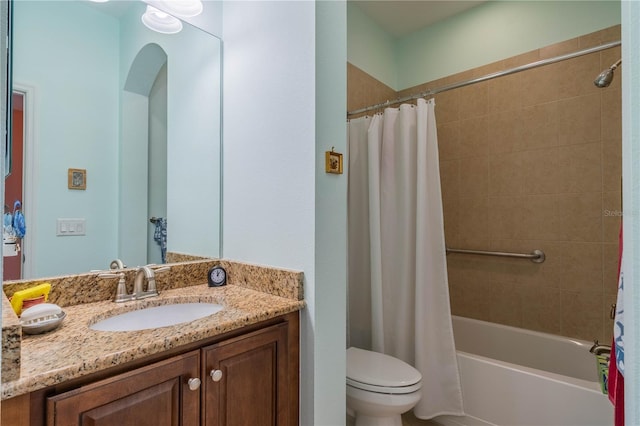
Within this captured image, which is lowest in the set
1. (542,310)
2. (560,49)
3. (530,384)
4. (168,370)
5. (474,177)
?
(530,384)

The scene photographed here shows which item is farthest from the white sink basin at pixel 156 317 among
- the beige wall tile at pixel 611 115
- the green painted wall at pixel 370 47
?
the beige wall tile at pixel 611 115

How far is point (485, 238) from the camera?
255 centimetres

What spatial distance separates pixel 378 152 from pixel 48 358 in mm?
1738

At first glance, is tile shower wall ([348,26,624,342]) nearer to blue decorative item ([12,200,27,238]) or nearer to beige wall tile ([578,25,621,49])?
beige wall tile ([578,25,621,49])

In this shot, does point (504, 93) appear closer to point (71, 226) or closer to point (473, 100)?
point (473, 100)

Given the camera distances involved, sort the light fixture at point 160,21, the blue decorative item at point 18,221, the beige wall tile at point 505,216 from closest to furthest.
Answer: the blue decorative item at point 18,221, the light fixture at point 160,21, the beige wall tile at point 505,216

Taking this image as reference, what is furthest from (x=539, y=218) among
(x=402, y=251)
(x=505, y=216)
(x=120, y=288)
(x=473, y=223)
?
(x=120, y=288)

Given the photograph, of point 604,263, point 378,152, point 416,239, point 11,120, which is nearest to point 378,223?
point 416,239

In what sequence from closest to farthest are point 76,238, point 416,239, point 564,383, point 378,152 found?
1. point 76,238
2. point 564,383
3. point 416,239
4. point 378,152

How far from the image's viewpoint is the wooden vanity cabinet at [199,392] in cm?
72

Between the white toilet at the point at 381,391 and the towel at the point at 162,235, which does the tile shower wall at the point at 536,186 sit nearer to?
the white toilet at the point at 381,391

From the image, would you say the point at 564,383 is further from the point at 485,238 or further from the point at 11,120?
the point at 11,120

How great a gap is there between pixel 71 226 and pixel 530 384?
217cm

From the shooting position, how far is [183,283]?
4.87ft
